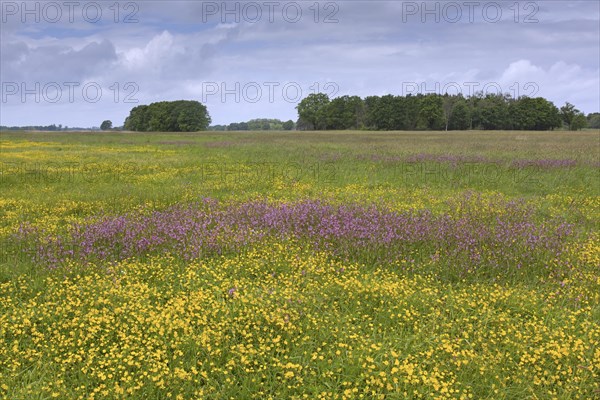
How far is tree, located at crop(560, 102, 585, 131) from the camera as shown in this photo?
11156 cm

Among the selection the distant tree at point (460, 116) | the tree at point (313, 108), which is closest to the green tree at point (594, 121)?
the distant tree at point (460, 116)

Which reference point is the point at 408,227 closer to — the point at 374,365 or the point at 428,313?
the point at 428,313

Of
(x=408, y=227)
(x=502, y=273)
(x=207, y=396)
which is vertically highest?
(x=408, y=227)

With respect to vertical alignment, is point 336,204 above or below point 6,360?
above

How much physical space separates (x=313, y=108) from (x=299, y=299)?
124 metres

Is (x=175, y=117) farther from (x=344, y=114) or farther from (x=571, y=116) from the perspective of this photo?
(x=571, y=116)

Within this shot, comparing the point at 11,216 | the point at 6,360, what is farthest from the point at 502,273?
the point at 11,216

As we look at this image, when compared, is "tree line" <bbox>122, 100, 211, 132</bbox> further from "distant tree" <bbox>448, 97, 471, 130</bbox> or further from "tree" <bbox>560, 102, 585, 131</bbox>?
"tree" <bbox>560, 102, 585, 131</bbox>

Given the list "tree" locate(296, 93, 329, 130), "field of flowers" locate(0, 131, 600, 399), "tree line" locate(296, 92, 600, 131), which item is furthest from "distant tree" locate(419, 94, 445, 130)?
"field of flowers" locate(0, 131, 600, 399)

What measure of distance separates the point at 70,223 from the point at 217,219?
11.8 ft

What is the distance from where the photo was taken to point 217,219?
962 cm

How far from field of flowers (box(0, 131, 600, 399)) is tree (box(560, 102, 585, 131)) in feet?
400

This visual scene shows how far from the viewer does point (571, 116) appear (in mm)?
113875

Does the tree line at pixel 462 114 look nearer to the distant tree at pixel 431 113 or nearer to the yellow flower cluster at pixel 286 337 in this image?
the distant tree at pixel 431 113
